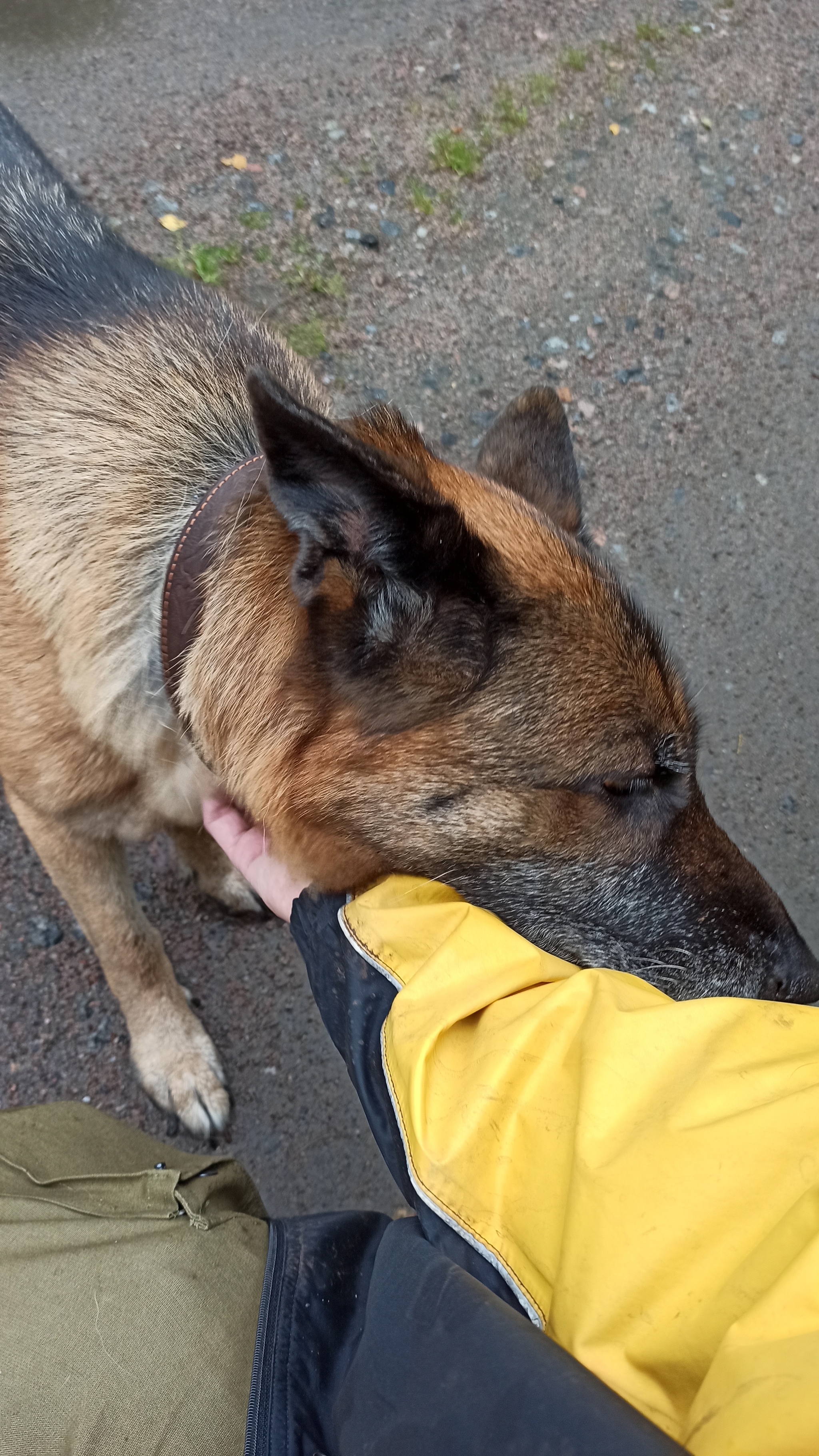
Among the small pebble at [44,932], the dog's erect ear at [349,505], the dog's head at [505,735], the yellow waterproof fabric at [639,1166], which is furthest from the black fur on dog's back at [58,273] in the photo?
the yellow waterproof fabric at [639,1166]

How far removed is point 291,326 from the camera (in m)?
4.12

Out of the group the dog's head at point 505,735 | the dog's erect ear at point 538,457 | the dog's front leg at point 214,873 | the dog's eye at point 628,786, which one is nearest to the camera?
the dog's head at point 505,735

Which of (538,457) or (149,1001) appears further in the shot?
(149,1001)

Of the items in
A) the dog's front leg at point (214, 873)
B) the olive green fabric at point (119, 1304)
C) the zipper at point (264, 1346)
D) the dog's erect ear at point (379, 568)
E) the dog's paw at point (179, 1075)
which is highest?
the dog's erect ear at point (379, 568)

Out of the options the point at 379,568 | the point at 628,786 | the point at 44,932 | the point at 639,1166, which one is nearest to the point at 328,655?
the point at 379,568

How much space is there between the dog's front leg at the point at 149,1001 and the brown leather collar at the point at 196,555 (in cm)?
85

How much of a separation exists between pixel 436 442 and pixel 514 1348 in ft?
11.6

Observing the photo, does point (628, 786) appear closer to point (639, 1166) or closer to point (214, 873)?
point (639, 1166)

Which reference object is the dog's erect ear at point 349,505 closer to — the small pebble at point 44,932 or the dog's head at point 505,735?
the dog's head at point 505,735

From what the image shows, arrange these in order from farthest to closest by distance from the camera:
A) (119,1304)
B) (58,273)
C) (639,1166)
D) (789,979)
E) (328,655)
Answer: (58,273) < (789,979) < (328,655) < (119,1304) < (639,1166)

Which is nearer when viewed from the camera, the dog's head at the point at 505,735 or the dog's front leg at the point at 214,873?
the dog's head at the point at 505,735

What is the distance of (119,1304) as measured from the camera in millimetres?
1671

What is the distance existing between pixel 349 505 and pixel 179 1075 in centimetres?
209

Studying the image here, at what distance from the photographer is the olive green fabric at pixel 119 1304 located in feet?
5.01
